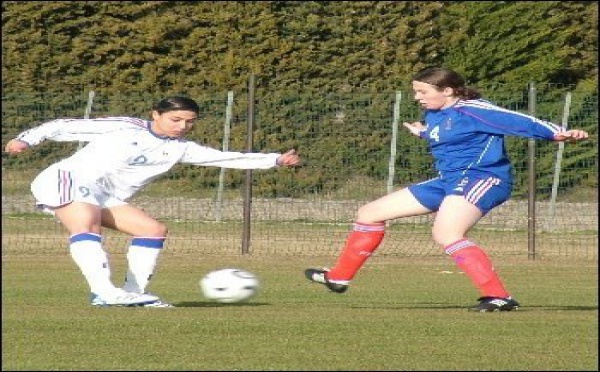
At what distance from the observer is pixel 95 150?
1118 centimetres

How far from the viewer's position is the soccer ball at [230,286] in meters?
11.1

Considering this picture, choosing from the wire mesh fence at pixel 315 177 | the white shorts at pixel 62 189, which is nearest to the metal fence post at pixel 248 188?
the wire mesh fence at pixel 315 177

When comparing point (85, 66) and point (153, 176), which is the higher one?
point (85, 66)

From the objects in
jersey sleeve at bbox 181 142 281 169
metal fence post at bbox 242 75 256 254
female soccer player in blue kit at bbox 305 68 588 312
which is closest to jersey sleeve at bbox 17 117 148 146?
jersey sleeve at bbox 181 142 281 169

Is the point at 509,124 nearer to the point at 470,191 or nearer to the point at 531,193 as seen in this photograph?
the point at 470,191

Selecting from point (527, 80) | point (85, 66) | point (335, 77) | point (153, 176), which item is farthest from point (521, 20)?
point (153, 176)

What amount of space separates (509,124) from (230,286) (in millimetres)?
2187

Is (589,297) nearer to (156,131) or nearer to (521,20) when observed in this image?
(156,131)

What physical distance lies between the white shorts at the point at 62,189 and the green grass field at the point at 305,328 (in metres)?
0.71

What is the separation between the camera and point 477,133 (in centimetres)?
1077

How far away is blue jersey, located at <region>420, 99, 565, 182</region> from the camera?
35.0 feet

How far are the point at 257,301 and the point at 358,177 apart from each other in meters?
7.94

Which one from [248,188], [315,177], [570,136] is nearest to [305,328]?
[570,136]

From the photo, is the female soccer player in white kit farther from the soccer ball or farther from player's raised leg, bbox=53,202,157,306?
the soccer ball
